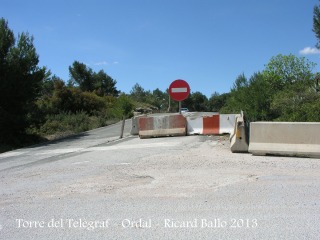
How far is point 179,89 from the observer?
14.8 meters

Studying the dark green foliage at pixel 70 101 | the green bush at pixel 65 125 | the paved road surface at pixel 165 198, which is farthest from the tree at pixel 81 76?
the paved road surface at pixel 165 198

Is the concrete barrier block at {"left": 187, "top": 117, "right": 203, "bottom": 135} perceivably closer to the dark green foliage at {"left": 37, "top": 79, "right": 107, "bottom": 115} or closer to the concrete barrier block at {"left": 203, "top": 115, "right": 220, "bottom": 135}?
the concrete barrier block at {"left": 203, "top": 115, "right": 220, "bottom": 135}

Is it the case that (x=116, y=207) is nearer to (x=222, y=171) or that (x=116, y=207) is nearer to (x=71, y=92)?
(x=222, y=171)

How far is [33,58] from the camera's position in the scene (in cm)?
2480

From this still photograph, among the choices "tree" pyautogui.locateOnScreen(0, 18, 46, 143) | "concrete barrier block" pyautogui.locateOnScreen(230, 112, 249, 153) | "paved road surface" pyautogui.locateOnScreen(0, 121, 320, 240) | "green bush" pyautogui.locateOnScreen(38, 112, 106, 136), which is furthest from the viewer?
"green bush" pyautogui.locateOnScreen(38, 112, 106, 136)

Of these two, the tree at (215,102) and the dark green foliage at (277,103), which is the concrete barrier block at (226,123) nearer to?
the dark green foliage at (277,103)

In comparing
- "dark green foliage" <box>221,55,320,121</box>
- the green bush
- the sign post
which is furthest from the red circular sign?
the green bush

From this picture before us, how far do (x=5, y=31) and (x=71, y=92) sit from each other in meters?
22.6

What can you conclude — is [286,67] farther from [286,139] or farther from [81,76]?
[81,76]

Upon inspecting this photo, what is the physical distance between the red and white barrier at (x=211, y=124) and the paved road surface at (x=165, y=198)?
3.43m

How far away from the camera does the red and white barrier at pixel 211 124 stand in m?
13.5

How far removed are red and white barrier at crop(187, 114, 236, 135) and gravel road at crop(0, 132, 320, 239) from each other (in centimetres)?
343

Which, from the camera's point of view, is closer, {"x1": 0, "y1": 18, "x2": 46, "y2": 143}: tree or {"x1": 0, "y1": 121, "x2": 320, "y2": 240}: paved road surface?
{"x1": 0, "y1": 121, "x2": 320, "y2": 240}: paved road surface

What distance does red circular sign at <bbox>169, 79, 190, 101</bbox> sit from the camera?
48.1ft
